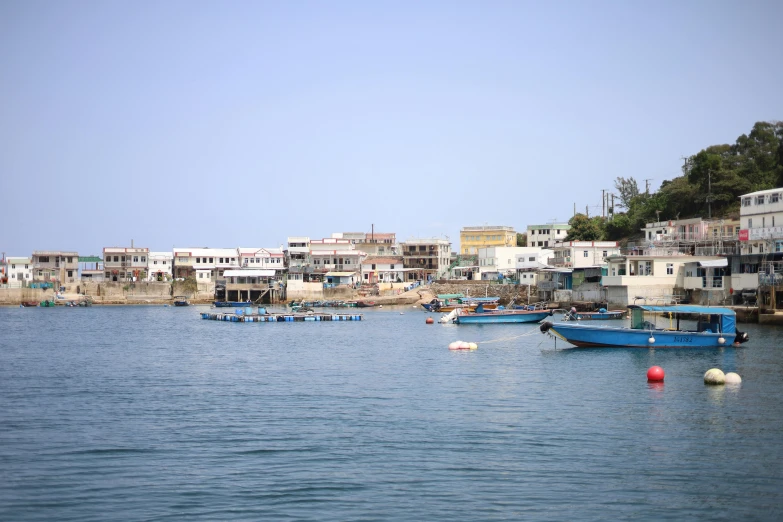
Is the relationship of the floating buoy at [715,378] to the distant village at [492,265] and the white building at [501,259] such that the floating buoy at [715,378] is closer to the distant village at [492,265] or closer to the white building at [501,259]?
the distant village at [492,265]

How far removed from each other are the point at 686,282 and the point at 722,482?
197 feet

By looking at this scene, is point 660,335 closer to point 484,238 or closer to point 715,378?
point 715,378

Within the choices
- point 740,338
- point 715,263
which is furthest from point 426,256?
point 740,338

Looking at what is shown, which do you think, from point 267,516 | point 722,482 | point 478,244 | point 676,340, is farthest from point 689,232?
point 267,516

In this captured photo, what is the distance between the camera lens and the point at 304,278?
121125 millimetres

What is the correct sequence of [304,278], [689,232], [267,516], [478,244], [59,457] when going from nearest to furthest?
1. [267,516]
2. [59,457]
3. [689,232]
4. [304,278]
5. [478,244]

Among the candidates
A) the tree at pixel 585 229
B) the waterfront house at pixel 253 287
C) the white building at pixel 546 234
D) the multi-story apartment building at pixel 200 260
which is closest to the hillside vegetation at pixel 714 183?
the tree at pixel 585 229

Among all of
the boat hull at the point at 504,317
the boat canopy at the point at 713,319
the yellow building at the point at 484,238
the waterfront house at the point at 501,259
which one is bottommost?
the boat hull at the point at 504,317

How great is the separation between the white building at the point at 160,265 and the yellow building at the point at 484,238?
46697mm

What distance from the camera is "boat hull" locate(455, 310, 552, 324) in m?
70.9

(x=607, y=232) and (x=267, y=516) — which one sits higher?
(x=607, y=232)

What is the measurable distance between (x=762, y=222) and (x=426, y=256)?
206ft

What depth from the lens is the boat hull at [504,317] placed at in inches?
2793

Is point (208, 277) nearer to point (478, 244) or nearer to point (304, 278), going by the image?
point (304, 278)
